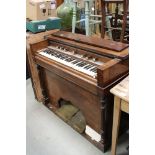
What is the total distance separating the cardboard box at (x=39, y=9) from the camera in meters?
2.63

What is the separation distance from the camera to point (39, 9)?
2648 mm

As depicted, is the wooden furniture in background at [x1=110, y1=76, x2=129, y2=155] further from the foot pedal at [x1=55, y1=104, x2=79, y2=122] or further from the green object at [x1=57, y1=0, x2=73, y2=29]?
the green object at [x1=57, y1=0, x2=73, y2=29]

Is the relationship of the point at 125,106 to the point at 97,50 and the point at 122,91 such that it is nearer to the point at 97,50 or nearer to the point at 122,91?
the point at 122,91

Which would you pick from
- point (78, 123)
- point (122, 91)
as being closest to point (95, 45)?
point (122, 91)

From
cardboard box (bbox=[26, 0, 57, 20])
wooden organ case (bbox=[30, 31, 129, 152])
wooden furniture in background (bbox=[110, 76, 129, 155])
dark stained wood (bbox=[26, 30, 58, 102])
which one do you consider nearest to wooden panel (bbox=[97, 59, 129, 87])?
wooden organ case (bbox=[30, 31, 129, 152])

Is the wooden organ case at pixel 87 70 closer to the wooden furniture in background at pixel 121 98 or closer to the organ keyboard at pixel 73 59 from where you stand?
the organ keyboard at pixel 73 59

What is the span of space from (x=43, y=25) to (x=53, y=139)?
1.46m

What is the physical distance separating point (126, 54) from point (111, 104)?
0.40 metres

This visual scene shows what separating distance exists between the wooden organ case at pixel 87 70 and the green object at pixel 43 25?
43 centimetres

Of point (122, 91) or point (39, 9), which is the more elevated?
point (39, 9)

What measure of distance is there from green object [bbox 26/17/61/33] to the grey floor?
1.04 meters
